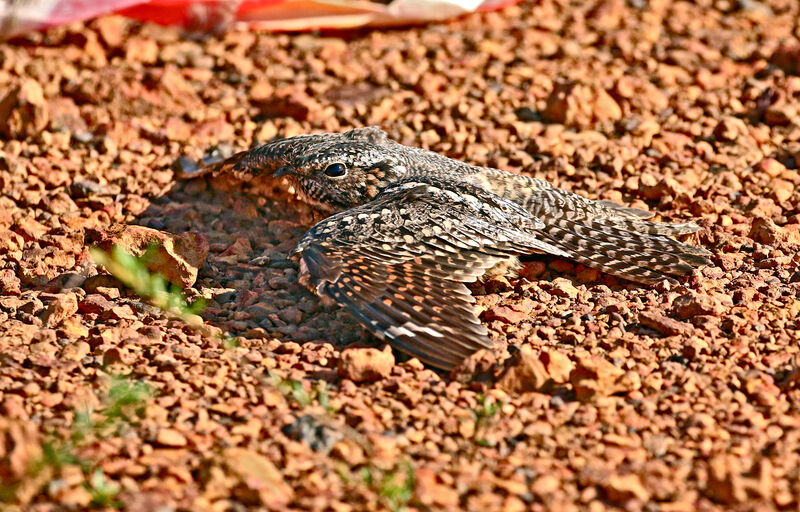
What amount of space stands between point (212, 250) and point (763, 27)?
4.88 metres

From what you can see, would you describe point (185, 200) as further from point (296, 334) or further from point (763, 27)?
point (763, 27)

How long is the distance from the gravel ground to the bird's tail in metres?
0.10

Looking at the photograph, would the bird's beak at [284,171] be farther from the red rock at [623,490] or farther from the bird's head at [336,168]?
the red rock at [623,490]

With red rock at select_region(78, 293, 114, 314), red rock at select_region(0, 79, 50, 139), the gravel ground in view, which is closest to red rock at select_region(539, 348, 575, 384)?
the gravel ground

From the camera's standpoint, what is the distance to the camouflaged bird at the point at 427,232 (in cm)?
428

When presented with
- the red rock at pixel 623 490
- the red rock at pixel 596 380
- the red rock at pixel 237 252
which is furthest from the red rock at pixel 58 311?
the red rock at pixel 623 490

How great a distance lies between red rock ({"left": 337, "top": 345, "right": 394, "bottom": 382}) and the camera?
3943 mm

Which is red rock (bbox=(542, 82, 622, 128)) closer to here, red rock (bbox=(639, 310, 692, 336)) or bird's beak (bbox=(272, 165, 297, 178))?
bird's beak (bbox=(272, 165, 297, 178))

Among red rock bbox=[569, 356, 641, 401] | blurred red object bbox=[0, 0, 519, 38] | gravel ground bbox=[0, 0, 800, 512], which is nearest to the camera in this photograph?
gravel ground bbox=[0, 0, 800, 512]

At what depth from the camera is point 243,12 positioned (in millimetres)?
7293

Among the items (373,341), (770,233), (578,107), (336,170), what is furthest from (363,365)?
(578,107)

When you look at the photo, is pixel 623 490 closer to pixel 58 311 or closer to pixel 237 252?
pixel 58 311

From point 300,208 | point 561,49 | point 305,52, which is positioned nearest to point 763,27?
point 561,49

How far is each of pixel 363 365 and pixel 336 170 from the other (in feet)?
5.39
